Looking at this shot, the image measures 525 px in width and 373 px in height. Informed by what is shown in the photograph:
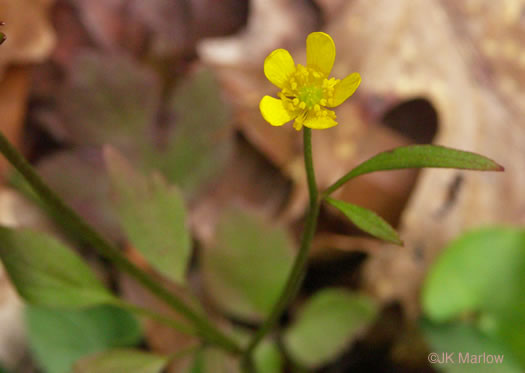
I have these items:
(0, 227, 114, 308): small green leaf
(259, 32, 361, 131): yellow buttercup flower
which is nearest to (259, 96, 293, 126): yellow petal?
(259, 32, 361, 131): yellow buttercup flower

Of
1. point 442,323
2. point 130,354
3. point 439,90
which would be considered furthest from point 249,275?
point 439,90

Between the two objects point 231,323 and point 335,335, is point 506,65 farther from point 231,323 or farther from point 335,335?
point 231,323

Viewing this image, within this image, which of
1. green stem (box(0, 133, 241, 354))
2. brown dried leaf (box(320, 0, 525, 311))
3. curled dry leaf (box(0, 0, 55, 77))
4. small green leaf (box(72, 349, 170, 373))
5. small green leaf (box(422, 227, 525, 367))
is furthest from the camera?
curled dry leaf (box(0, 0, 55, 77))

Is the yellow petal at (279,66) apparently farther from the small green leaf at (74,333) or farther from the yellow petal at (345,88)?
the small green leaf at (74,333)

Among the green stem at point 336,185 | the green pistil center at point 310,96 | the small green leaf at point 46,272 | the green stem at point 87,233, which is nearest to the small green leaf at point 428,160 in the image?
the green stem at point 336,185

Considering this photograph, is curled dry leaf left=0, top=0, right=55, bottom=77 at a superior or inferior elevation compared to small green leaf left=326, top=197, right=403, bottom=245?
superior

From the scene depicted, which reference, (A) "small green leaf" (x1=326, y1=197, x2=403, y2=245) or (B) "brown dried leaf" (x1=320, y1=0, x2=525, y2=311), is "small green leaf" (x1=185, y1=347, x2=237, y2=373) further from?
(A) "small green leaf" (x1=326, y1=197, x2=403, y2=245)

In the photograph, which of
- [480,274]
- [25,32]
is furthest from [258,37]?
[480,274]
